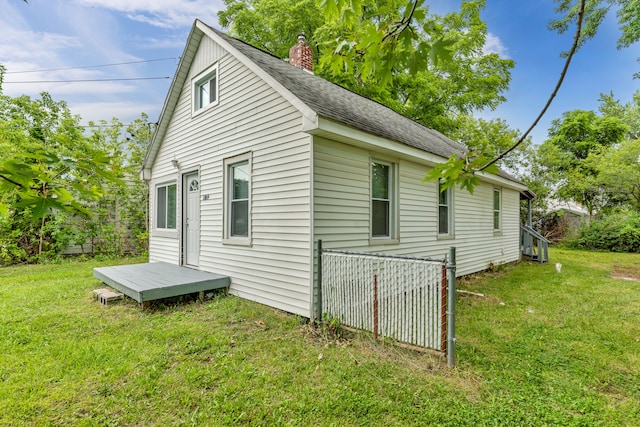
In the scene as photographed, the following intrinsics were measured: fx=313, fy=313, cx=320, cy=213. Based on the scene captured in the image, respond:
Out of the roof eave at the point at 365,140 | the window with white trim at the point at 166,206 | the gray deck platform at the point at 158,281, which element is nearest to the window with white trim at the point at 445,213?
the roof eave at the point at 365,140

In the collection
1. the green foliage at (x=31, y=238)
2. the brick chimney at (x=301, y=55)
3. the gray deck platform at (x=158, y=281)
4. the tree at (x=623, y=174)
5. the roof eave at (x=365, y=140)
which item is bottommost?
the gray deck platform at (x=158, y=281)

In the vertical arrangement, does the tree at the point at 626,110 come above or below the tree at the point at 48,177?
above

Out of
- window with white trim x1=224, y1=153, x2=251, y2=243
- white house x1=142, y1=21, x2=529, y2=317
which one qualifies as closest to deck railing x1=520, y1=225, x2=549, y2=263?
white house x1=142, y1=21, x2=529, y2=317

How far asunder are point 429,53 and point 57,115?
705 inches

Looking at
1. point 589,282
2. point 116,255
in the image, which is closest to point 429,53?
point 589,282

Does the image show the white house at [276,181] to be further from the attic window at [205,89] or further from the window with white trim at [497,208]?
the window with white trim at [497,208]

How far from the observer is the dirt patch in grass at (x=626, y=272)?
327 inches

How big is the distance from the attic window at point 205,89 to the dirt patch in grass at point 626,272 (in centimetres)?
1107

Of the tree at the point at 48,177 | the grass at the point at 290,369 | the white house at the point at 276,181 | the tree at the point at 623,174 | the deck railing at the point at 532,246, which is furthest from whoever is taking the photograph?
the tree at the point at 623,174

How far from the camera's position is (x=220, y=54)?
6.38 metres

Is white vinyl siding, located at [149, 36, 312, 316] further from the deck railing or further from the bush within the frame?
the bush

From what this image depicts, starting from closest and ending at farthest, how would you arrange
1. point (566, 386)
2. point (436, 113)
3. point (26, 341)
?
1. point (566, 386)
2. point (26, 341)
3. point (436, 113)

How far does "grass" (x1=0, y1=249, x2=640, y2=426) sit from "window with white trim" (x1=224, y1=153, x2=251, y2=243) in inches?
52.3

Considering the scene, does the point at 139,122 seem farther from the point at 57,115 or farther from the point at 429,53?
the point at 429,53
